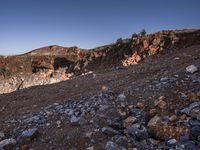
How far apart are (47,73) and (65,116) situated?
2942cm

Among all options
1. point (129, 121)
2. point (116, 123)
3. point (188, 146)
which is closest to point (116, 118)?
point (116, 123)

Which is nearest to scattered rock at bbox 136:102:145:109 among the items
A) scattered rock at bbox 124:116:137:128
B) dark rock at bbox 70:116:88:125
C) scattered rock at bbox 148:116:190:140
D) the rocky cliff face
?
scattered rock at bbox 124:116:137:128

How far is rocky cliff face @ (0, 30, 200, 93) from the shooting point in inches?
1104

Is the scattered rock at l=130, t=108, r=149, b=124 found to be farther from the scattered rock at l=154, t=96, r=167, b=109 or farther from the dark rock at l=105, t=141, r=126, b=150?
the dark rock at l=105, t=141, r=126, b=150

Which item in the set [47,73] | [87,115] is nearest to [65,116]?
[87,115]

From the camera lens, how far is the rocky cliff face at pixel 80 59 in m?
28.0

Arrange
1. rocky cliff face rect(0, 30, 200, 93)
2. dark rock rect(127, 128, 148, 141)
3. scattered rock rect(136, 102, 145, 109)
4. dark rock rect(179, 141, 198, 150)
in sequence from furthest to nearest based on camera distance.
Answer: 1. rocky cliff face rect(0, 30, 200, 93)
2. scattered rock rect(136, 102, 145, 109)
3. dark rock rect(127, 128, 148, 141)
4. dark rock rect(179, 141, 198, 150)

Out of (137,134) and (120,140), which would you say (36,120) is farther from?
(137,134)

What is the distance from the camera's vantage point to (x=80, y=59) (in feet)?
122

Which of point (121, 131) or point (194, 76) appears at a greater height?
point (194, 76)

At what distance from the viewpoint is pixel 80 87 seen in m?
14.8

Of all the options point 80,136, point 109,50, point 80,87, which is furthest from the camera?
point 109,50

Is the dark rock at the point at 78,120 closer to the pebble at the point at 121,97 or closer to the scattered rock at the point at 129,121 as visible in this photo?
the scattered rock at the point at 129,121

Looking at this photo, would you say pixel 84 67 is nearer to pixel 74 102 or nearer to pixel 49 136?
pixel 74 102
